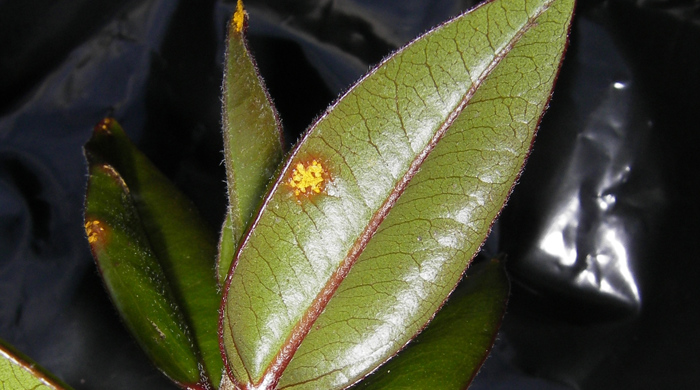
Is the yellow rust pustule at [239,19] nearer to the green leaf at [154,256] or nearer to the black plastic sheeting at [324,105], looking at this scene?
the green leaf at [154,256]

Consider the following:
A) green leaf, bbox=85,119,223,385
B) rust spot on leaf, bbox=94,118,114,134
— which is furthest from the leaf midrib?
rust spot on leaf, bbox=94,118,114,134

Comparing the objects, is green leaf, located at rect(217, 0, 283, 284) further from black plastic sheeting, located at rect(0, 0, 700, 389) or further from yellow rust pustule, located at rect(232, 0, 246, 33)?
black plastic sheeting, located at rect(0, 0, 700, 389)

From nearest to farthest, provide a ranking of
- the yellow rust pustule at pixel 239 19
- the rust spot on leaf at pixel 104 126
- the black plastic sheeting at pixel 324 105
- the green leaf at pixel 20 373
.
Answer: the green leaf at pixel 20 373 → the yellow rust pustule at pixel 239 19 → the rust spot on leaf at pixel 104 126 → the black plastic sheeting at pixel 324 105

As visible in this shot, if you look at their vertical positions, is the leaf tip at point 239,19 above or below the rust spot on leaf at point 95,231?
above

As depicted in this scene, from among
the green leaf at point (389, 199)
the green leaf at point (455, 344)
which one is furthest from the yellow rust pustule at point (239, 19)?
the green leaf at point (455, 344)

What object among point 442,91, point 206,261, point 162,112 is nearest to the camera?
point 442,91

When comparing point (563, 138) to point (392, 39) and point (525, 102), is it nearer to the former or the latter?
point (392, 39)

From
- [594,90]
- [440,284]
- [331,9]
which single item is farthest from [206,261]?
[594,90]
